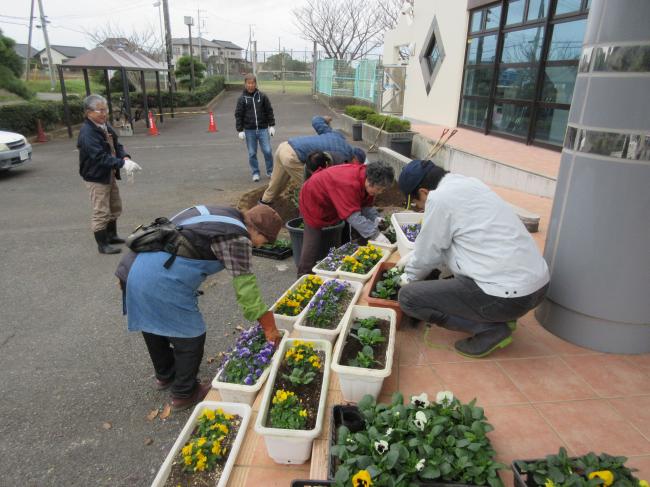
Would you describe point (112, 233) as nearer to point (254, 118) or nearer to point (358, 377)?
point (254, 118)

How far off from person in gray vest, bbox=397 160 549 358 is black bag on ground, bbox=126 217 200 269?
1277 millimetres

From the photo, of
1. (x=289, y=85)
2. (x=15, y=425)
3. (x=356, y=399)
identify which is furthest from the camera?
(x=289, y=85)

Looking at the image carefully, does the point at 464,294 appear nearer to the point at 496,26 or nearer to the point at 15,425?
the point at 15,425

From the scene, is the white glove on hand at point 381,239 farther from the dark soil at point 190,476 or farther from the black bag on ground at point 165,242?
the dark soil at point 190,476

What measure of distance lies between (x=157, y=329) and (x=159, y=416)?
0.69 metres

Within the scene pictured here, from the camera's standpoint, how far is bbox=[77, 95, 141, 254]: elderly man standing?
4949 mm

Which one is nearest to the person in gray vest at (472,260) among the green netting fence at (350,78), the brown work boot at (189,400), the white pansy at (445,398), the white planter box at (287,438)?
the white pansy at (445,398)

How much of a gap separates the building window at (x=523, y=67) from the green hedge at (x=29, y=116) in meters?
12.6

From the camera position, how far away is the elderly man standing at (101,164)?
4.95 metres

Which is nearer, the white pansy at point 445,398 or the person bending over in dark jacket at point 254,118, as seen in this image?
the white pansy at point 445,398

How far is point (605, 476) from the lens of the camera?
1518 millimetres

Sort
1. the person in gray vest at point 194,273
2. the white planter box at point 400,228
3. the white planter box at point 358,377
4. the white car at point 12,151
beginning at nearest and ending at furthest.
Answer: the white planter box at point 358,377 < the person in gray vest at point 194,273 < the white planter box at point 400,228 < the white car at point 12,151

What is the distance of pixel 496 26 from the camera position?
9.70 metres

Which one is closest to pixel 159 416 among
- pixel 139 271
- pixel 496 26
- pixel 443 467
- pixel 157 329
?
pixel 157 329
